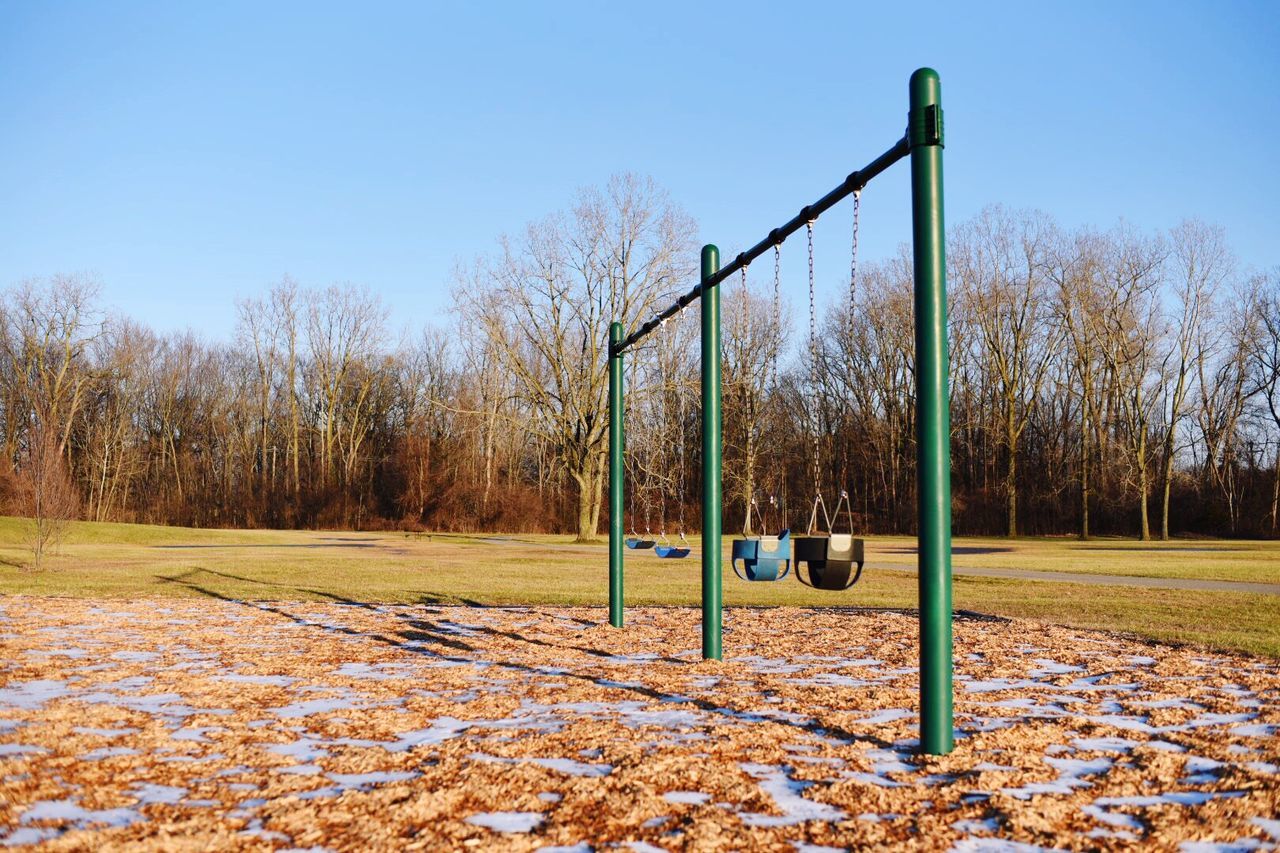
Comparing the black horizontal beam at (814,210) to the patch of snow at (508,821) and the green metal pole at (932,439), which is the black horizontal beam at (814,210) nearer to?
the green metal pole at (932,439)

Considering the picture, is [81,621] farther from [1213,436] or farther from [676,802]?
[1213,436]

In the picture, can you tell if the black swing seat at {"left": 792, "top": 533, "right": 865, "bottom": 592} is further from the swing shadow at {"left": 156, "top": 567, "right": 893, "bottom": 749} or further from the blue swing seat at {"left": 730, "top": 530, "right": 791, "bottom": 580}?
the blue swing seat at {"left": 730, "top": 530, "right": 791, "bottom": 580}

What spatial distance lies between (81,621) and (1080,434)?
50529 mm

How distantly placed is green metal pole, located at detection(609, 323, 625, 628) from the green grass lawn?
11.0 ft

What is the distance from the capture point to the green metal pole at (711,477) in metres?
8.91

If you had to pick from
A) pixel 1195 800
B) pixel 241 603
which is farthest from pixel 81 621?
pixel 1195 800

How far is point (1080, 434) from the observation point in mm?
52500

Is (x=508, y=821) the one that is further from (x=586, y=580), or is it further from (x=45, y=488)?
(x=45, y=488)

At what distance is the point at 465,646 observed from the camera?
32.8ft

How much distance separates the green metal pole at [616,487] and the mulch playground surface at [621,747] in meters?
1.46

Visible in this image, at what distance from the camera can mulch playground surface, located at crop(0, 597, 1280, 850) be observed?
4051 mm

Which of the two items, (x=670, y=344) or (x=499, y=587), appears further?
(x=670, y=344)

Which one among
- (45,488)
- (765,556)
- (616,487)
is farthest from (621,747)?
(45,488)

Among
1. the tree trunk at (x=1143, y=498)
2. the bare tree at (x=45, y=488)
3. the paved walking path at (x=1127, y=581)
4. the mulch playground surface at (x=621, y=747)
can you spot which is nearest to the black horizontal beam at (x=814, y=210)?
the mulch playground surface at (x=621, y=747)
